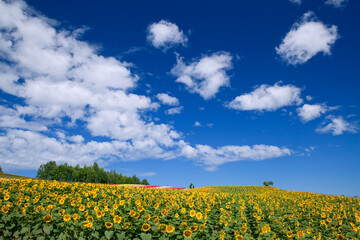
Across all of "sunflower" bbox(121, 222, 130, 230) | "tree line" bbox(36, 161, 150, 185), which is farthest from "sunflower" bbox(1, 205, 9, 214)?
"tree line" bbox(36, 161, 150, 185)

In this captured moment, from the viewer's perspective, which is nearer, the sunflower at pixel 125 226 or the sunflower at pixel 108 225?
the sunflower at pixel 108 225

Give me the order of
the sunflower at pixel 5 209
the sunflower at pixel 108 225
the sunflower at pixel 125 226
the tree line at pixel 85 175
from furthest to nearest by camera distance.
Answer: the tree line at pixel 85 175
the sunflower at pixel 5 209
the sunflower at pixel 125 226
the sunflower at pixel 108 225

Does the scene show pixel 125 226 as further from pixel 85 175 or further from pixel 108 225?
pixel 85 175

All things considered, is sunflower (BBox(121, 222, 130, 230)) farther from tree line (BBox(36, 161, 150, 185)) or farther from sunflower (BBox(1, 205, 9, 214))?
tree line (BBox(36, 161, 150, 185))

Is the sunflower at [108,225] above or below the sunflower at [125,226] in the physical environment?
above

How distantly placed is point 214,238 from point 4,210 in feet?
20.1

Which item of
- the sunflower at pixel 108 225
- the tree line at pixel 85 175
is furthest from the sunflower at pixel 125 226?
the tree line at pixel 85 175

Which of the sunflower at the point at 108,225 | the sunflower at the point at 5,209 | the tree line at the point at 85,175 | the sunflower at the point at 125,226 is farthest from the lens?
the tree line at the point at 85,175

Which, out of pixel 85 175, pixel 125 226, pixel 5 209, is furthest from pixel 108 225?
pixel 85 175

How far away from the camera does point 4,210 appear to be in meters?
6.64

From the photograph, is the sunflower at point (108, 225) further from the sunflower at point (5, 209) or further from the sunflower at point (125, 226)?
the sunflower at point (5, 209)

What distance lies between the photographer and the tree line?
241 ft

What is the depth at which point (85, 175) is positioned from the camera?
75.6 metres

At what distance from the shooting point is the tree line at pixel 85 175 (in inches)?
2889
